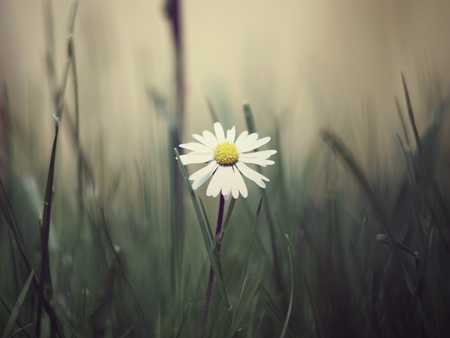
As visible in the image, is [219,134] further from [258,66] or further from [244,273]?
[258,66]

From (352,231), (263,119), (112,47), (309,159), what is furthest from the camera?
(112,47)

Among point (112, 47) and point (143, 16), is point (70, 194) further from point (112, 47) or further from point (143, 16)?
point (143, 16)

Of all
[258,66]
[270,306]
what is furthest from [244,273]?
[258,66]

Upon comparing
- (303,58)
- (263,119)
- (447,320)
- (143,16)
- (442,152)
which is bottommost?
(447,320)

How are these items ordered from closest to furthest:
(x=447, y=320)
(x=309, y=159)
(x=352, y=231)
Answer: (x=447, y=320), (x=352, y=231), (x=309, y=159)

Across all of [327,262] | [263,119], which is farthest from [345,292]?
[263,119]

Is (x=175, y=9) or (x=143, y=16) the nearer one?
(x=175, y=9)

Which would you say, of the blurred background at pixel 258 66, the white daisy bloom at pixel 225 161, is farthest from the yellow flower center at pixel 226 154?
the blurred background at pixel 258 66
